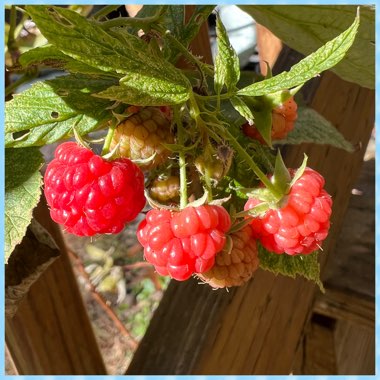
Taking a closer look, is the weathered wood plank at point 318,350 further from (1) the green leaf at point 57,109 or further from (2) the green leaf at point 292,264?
(1) the green leaf at point 57,109

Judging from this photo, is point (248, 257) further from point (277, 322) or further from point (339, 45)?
point (277, 322)

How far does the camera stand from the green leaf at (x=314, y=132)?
66 centimetres

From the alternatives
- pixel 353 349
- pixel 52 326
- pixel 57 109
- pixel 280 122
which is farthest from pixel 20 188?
pixel 353 349

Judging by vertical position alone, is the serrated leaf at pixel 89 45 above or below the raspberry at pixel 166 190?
above

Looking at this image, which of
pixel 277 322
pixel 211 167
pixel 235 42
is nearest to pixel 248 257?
pixel 211 167

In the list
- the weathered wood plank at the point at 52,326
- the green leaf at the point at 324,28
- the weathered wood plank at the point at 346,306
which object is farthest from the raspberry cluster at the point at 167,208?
the weathered wood plank at the point at 346,306

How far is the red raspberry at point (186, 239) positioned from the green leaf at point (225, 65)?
77 mm

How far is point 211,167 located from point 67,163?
9 centimetres

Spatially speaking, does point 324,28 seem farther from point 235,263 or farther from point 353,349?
point 353,349

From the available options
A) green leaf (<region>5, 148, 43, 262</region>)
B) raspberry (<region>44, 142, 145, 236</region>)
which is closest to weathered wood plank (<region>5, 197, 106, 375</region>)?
green leaf (<region>5, 148, 43, 262</region>)

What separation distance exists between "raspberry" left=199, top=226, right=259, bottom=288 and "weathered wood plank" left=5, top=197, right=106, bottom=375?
1.14 ft

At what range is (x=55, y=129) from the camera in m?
0.46

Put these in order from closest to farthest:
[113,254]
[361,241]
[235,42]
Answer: [361,241], [235,42], [113,254]

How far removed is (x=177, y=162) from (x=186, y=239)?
0.06 meters
